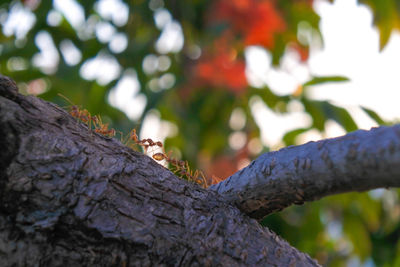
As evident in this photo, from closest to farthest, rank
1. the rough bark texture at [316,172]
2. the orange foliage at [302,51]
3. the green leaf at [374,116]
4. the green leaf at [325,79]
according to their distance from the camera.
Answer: the rough bark texture at [316,172]
the green leaf at [374,116]
the green leaf at [325,79]
the orange foliage at [302,51]

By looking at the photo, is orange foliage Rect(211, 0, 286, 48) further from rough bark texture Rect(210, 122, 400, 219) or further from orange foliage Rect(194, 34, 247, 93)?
rough bark texture Rect(210, 122, 400, 219)

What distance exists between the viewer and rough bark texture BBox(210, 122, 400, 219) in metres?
0.39

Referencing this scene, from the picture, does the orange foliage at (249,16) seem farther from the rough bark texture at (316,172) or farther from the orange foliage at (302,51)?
the rough bark texture at (316,172)

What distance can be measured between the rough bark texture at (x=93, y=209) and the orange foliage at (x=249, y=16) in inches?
73.3

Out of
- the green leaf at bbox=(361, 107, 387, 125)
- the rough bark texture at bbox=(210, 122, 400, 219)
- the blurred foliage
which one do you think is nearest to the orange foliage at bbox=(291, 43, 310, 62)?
the blurred foliage

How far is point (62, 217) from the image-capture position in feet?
1.48

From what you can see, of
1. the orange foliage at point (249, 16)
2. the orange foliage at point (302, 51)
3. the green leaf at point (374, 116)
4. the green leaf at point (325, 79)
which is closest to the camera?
the green leaf at point (374, 116)

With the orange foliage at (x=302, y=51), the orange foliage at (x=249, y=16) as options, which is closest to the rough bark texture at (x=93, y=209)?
the orange foliage at (x=249, y=16)

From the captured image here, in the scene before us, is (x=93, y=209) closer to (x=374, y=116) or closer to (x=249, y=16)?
(x=374, y=116)

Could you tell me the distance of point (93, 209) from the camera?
461 millimetres

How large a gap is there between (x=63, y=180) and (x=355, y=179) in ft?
0.97

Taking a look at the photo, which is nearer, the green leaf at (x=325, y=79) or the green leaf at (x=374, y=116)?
the green leaf at (x=374, y=116)

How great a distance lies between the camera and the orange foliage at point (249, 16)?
2.26 m

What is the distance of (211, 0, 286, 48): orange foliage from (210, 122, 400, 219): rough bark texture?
6.03 feet
